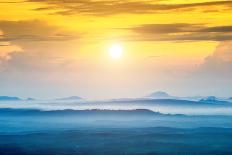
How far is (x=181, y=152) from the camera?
115875 mm

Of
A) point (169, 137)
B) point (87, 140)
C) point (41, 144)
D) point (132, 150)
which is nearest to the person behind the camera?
point (132, 150)

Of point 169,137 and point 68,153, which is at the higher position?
point 169,137

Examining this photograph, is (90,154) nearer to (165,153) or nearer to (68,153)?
(68,153)

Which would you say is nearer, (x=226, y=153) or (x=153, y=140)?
(x=226, y=153)

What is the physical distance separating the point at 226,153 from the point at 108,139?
37.9m

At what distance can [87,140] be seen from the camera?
139000mm

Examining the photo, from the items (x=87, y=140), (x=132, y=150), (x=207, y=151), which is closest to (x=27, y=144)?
(x=87, y=140)

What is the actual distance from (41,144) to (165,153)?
27198mm

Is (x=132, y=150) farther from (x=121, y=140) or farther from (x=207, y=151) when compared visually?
(x=121, y=140)

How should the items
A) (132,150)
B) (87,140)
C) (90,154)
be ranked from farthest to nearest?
(87,140)
(132,150)
(90,154)

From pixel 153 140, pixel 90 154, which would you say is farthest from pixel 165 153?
pixel 153 140

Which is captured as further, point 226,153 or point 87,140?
point 87,140

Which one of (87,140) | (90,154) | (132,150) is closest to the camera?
(90,154)

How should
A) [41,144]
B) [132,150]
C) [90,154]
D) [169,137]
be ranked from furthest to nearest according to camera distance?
[169,137] → [41,144] → [132,150] → [90,154]
